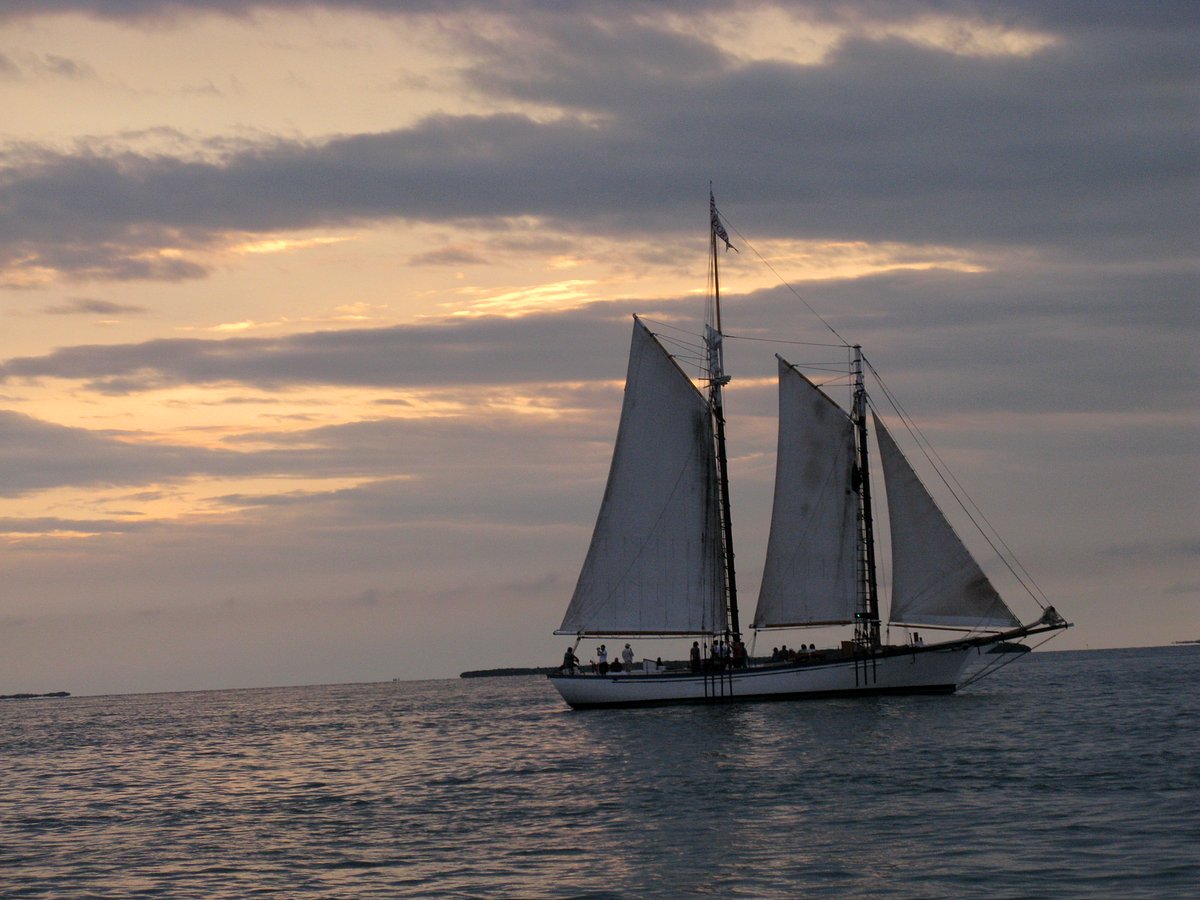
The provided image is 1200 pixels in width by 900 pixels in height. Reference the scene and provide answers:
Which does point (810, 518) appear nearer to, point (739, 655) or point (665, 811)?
point (739, 655)

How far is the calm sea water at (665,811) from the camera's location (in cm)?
3338


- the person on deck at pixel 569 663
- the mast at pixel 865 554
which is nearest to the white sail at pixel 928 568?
the mast at pixel 865 554

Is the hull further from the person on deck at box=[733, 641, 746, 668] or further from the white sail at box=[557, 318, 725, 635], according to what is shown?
the white sail at box=[557, 318, 725, 635]

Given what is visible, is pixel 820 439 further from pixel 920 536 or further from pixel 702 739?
pixel 702 739

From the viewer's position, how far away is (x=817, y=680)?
85.9m

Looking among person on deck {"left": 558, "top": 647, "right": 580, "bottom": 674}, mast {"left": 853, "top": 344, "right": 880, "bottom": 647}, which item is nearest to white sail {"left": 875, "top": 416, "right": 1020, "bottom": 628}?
mast {"left": 853, "top": 344, "right": 880, "bottom": 647}

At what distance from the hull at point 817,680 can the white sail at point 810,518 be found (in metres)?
2.76

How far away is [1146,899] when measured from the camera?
94.5 feet

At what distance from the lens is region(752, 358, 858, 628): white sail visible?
85.4 m

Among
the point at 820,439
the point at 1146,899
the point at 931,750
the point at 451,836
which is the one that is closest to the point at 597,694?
the point at 820,439

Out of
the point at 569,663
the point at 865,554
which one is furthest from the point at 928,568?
the point at 569,663

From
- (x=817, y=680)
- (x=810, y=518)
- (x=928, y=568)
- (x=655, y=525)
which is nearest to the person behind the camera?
(x=928, y=568)

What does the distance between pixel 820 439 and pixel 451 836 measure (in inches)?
1934

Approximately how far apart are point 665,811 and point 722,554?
4444cm
